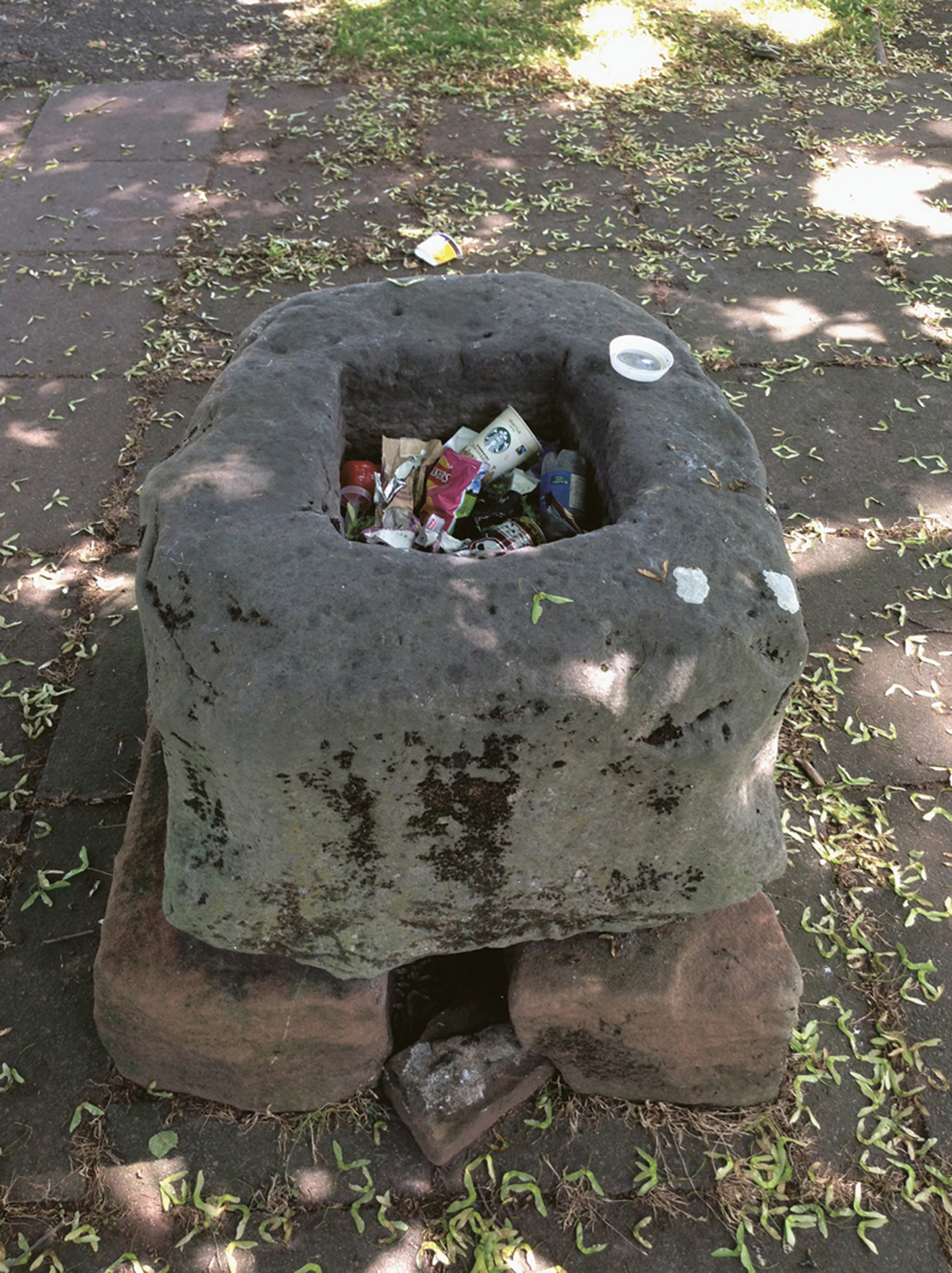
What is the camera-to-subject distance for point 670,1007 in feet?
6.77

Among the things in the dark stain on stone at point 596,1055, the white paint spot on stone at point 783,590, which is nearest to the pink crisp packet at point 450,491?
the white paint spot on stone at point 783,590

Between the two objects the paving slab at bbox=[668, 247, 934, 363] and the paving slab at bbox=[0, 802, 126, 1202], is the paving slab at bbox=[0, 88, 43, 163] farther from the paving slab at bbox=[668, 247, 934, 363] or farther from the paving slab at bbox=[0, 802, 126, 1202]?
the paving slab at bbox=[0, 802, 126, 1202]

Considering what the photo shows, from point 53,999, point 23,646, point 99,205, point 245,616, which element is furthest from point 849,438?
point 99,205

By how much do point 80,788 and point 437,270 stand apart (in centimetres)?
318

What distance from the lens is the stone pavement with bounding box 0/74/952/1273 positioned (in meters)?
2.06

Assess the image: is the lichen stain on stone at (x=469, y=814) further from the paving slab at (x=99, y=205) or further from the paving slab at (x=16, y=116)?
the paving slab at (x=16, y=116)

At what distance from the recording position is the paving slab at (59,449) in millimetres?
3561

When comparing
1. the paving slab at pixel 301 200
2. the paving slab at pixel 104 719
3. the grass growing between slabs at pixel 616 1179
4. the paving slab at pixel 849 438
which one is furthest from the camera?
the paving slab at pixel 301 200

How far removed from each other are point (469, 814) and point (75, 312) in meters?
3.78

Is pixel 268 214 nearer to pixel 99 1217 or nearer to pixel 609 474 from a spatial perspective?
pixel 609 474

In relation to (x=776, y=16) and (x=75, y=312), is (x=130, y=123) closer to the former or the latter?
(x=75, y=312)

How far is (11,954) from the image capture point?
2.42m

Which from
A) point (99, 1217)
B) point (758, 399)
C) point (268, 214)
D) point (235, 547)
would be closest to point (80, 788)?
point (99, 1217)

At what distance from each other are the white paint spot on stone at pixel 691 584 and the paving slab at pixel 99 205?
412 centimetres
